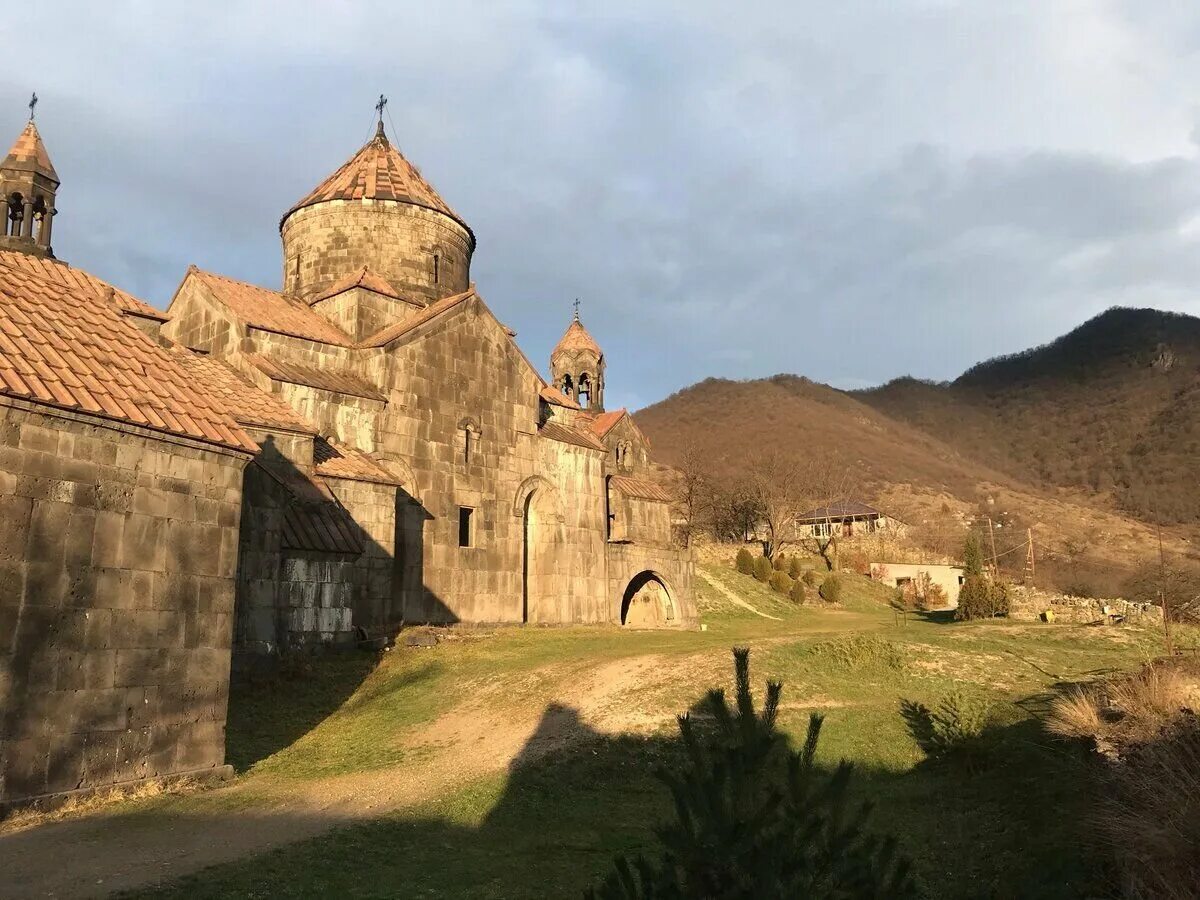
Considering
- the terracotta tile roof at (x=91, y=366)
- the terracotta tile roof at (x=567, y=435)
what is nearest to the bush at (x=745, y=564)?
the terracotta tile roof at (x=567, y=435)

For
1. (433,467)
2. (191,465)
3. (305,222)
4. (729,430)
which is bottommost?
(191,465)

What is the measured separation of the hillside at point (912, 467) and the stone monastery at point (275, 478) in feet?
102

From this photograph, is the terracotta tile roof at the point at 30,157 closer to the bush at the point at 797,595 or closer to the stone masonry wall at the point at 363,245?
the stone masonry wall at the point at 363,245

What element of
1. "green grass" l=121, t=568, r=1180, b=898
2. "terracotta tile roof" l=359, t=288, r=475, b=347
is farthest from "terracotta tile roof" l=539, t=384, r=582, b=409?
"green grass" l=121, t=568, r=1180, b=898

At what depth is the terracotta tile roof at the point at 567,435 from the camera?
22547 millimetres

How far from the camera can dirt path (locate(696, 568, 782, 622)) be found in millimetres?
32375

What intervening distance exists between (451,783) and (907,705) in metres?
5.60

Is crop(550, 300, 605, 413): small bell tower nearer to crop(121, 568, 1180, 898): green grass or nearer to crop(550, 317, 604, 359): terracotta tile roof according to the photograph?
Answer: crop(550, 317, 604, 359): terracotta tile roof

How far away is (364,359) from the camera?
768 inches

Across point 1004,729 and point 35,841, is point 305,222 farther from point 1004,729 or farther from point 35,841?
point 1004,729

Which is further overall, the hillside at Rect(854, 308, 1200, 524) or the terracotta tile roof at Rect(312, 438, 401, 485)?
the hillside at Rect(854, 308, 1200, 524)

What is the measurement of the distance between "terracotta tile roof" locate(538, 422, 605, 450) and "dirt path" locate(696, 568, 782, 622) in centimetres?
1181

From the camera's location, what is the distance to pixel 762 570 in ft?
125

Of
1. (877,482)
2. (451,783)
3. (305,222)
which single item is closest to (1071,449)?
(877,482)
